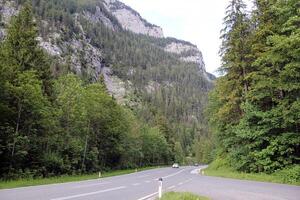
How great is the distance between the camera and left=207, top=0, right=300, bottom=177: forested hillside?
985 inches

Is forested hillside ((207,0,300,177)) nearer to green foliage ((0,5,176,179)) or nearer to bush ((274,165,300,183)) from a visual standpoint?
bush ((274,165,300,183))

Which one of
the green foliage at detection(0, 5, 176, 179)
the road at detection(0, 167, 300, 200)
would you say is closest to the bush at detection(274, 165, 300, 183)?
the road at detection(0, 167, 300, 200)

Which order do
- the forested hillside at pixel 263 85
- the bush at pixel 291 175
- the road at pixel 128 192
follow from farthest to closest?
1. the forested hillside at pixel 263 85
2. the bush at pixel 291 175
3. the road at pixel 128 192

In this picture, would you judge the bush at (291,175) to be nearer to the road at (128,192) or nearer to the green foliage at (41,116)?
the road at (128,192)

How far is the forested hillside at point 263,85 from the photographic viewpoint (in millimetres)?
25016

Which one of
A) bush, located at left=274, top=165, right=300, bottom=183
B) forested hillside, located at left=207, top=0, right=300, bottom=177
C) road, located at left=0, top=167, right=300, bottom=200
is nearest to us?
road, located at left=0, top=167, right=300, bottom=200

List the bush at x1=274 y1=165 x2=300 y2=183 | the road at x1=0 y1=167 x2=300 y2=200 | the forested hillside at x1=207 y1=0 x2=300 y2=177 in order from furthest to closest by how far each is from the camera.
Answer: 1. the forested hillside at x1=207 y1=0 x2=300 y2=177
2. the bush at x1=274 y1=165 x2=300 y2=183
3. the road at x1=0 y1=167 x2=300 y2=200

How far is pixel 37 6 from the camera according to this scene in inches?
6875

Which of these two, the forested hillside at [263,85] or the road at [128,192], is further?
the forested hillside at [263,85]

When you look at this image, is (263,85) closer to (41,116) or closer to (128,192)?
(128,192)

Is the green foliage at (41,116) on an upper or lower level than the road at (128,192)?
upper

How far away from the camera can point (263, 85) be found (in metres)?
27.8

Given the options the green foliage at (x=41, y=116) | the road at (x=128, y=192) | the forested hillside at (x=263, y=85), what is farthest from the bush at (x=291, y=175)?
the green foliage at (x=41, y=116)

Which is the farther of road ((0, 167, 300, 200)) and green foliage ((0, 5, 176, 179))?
green foliage ((0, 5, 176, 179))
